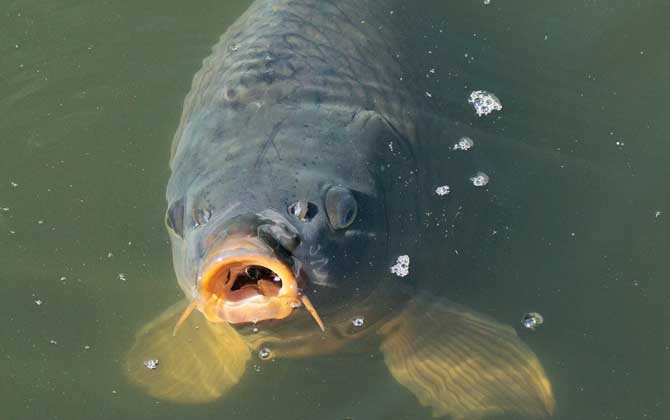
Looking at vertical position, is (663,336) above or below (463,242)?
below

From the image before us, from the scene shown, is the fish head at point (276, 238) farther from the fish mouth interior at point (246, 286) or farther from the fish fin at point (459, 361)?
the fish fin at point (459, 361)

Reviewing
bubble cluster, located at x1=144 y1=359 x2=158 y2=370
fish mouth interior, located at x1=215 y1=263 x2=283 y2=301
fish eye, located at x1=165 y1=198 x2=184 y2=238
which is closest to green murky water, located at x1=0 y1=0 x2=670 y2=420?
bubble cluster, located at x1=144 y1=359 x2=158 y2=370

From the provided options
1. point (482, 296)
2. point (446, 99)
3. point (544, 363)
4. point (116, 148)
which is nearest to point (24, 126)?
point (116, 148)

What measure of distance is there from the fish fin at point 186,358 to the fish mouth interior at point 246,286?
1114 millimetres

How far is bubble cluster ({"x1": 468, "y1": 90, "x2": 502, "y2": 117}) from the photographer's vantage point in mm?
5402

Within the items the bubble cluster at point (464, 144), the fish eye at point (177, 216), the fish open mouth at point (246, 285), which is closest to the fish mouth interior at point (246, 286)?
the fish open mouth at point (246, 285)

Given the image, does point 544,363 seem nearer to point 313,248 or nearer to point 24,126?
point 313,248

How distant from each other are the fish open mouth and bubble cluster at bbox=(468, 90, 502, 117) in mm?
2376

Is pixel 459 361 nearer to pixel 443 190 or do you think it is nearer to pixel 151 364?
pixel 443 190

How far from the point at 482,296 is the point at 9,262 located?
2601mm

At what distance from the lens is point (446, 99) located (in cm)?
500

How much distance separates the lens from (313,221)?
3488 millimetres

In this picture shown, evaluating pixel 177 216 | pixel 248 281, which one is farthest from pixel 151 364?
pixel 248 281

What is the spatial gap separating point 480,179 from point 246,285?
2.21 metres
